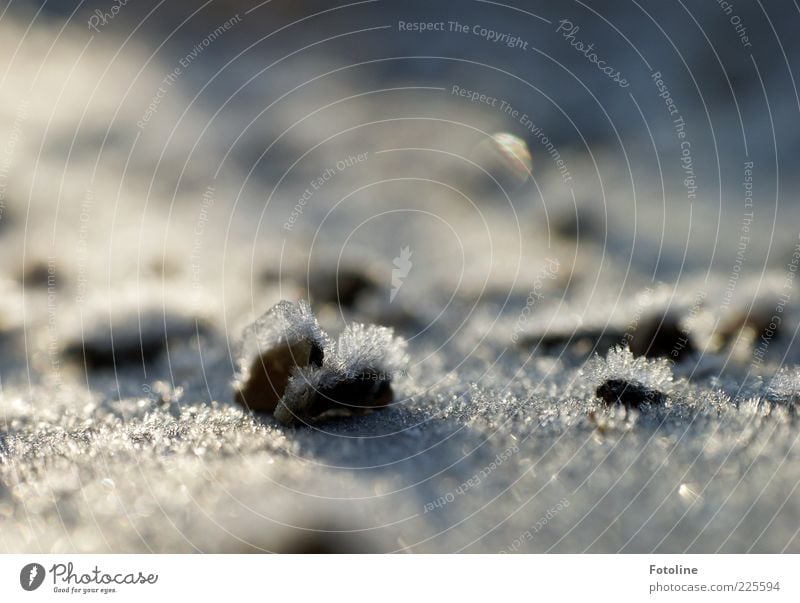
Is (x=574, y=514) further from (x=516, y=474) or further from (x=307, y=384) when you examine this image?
(x=307, y=384)

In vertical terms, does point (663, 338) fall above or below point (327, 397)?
above

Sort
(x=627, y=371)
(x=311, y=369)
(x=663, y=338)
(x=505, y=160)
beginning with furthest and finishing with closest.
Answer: (x=505, y=160) < (x=663, y=338) < (x=627, y=371) < (x=311, y=369)

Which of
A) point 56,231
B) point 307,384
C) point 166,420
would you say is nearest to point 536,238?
point 307,384

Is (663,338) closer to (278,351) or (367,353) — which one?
(367,353)

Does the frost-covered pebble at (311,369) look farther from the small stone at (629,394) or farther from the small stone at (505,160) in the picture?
the small stone at (505,160)

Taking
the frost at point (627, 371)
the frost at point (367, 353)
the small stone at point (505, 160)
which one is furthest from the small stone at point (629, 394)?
the small stone at point (505, 160)

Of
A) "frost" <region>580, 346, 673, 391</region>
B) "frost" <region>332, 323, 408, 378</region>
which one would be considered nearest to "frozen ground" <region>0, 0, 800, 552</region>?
"frost" <region>580, 346, 673, 391</region>

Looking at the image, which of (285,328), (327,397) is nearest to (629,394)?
(327,397)
